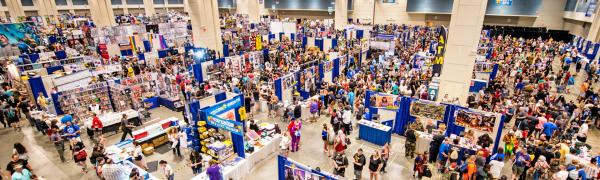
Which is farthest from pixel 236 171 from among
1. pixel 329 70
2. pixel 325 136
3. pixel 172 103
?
pixel 329 70

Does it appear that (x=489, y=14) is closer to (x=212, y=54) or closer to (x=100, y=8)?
(x=212, y=54)

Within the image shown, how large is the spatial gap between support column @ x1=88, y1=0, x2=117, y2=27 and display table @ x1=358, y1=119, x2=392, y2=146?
28984 mm

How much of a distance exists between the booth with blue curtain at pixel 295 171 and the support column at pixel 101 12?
30.0 meters

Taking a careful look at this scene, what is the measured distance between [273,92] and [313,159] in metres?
4.89

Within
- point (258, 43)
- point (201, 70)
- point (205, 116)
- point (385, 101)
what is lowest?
point (385, 101)

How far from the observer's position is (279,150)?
11.0 metres

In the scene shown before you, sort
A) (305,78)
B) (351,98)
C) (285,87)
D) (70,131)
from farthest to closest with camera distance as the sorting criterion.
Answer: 1. (305,78)
2. (285,87)
3. (351,98)
4. (70,131)

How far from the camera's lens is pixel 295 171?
23.7ft

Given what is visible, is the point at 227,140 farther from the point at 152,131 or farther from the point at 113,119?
the point at 113,119

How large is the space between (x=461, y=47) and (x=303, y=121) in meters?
7.22

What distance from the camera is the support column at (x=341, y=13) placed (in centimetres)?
3584

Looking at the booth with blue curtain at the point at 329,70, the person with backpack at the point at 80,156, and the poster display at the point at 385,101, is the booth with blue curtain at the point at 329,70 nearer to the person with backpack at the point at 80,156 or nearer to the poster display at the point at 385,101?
the poster display at the point at 385,101

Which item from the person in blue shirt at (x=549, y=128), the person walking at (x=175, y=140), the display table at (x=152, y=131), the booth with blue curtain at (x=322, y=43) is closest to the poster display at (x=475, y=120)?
the person in blue shirt at (x=549, y=128)

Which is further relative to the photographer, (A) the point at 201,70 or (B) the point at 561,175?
(A) the point at 201,70
